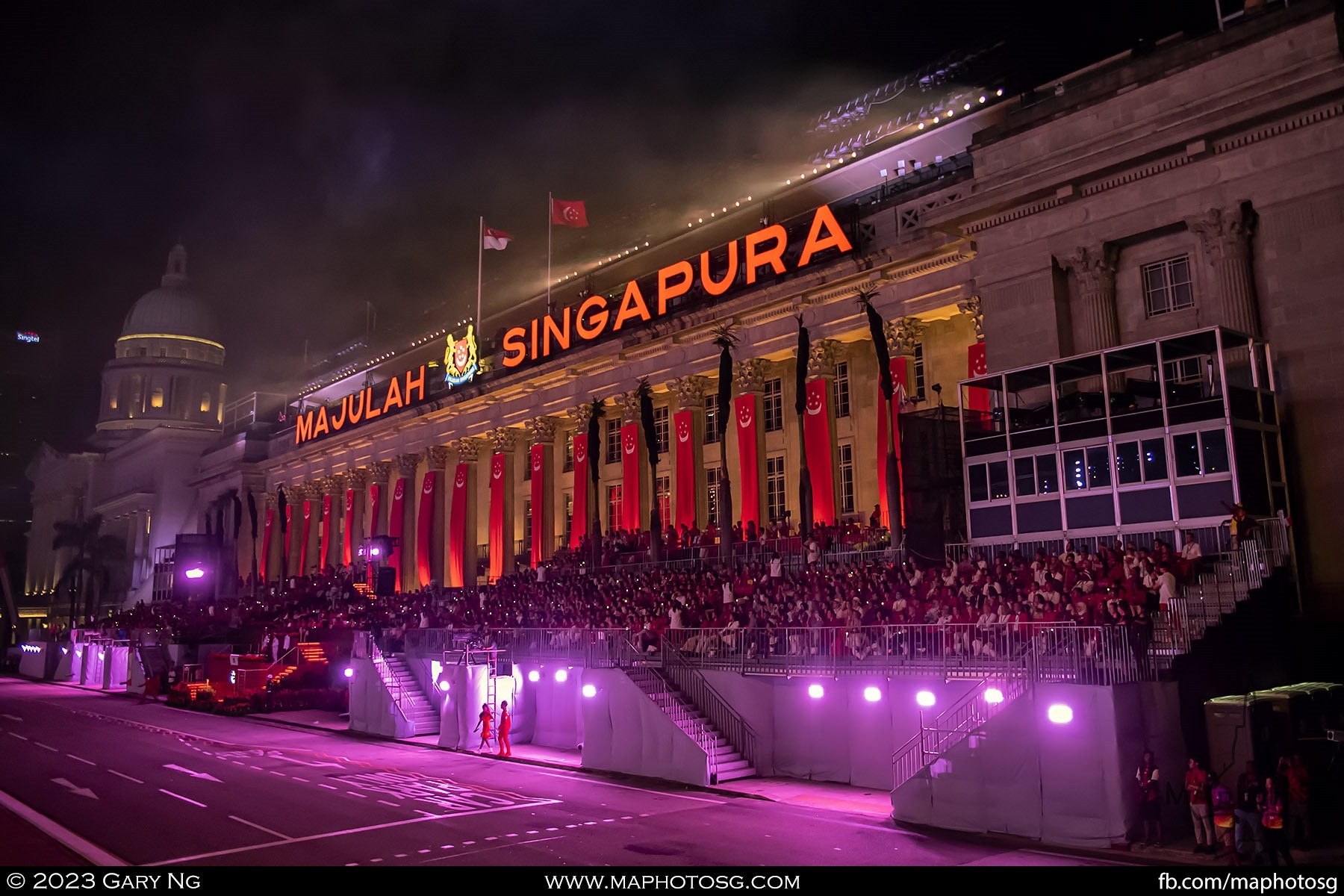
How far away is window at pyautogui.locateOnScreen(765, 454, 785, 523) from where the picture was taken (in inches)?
1625

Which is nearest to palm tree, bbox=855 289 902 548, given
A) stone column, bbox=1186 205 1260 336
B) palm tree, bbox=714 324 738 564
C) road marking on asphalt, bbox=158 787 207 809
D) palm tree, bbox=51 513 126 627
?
palm tree, bbox=714 324 738 564

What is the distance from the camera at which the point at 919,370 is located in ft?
122

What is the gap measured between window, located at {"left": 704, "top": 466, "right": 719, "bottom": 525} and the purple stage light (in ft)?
85.4

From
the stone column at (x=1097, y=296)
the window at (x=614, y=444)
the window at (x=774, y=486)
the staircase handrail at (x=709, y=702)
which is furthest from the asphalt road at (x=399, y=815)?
the window at (x=614, y=444)

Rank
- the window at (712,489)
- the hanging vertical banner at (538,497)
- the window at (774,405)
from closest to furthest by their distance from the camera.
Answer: the window at (774,405) → the window at (712,489) → the hanging vertical banner at (538,497)

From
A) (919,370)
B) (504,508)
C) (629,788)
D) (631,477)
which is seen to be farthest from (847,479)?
(504,508)

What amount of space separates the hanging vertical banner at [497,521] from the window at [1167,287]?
35201 mm

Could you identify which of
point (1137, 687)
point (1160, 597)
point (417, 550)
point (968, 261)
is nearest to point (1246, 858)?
point (1137, 687)

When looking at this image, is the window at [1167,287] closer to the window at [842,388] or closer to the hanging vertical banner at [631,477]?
the window at [842,388]

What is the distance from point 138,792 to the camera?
22.1 meters

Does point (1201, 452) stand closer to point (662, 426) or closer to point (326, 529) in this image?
point (662, 426)

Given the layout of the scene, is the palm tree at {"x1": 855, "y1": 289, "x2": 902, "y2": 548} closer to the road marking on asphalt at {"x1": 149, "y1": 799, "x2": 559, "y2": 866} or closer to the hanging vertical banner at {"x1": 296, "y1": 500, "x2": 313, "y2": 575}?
the road marking on asphalt at {"x1": 149, "y1": 799, "x2": 559, "y2": 866}

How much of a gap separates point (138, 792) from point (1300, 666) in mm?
25736

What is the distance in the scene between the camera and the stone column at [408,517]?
6016 centimetres
